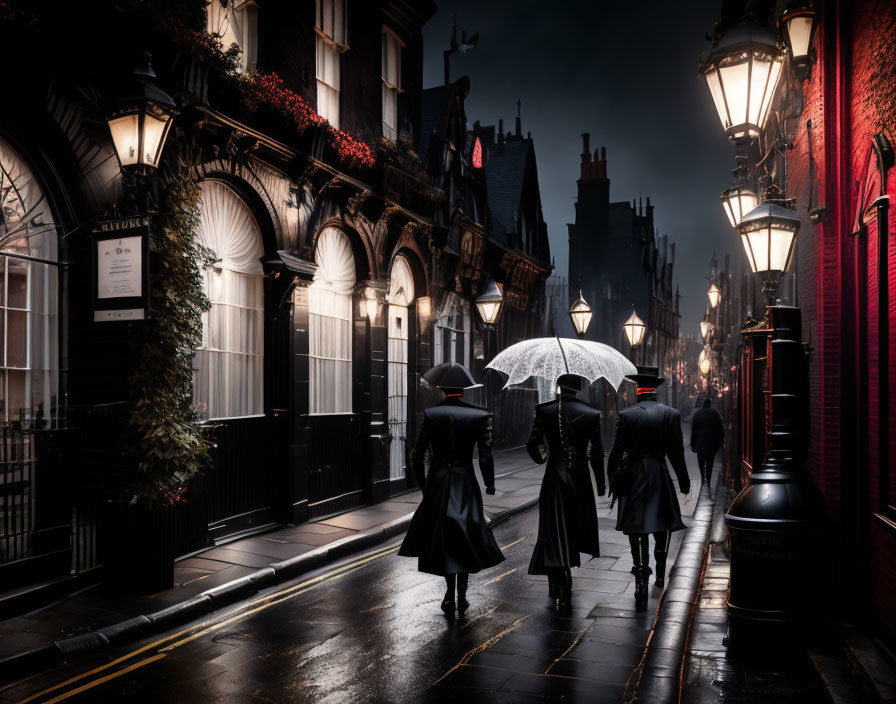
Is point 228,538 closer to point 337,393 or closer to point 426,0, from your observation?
point 337,393

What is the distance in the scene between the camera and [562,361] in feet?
30.1

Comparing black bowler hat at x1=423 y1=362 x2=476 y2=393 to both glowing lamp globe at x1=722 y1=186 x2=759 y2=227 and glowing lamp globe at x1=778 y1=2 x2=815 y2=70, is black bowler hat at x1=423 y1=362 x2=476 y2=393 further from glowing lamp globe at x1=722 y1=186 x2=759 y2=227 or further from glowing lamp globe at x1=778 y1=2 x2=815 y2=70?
glowing lamp globe at x1=778 y1=2 x2=815 y2=70

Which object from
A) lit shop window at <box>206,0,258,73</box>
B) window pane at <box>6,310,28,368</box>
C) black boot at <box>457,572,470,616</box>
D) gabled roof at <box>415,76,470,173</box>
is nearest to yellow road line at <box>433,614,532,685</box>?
black boot at <box>457,572,470,616</box>

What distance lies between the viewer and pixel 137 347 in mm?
7715

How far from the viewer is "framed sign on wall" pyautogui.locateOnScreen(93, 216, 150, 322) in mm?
7289

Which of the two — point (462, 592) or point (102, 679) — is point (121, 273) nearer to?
point (102, 679)

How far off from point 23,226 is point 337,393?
6.61m

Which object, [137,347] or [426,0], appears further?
[426,0]

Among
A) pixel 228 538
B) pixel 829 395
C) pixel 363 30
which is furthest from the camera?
pixel 363 30

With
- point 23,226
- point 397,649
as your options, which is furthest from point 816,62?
point 23,226

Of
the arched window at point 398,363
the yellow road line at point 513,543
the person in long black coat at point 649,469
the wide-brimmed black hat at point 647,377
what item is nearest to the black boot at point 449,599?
the person in long black coat at point 649,469

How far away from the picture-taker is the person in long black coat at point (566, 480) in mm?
7117

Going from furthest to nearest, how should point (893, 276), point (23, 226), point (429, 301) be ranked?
point (429, 301), point (23, 226), point (893, 276)

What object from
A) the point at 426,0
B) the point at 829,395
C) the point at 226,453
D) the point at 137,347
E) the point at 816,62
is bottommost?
the point at 226,453
